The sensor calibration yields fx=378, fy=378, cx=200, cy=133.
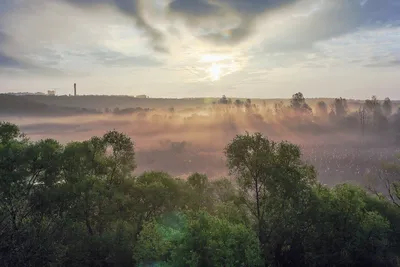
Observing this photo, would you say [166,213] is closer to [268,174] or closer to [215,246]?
[268,174]

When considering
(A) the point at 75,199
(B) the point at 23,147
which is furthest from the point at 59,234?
(B) the point at 23,147

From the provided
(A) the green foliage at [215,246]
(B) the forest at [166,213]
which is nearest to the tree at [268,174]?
(B) the forest at [166,213]

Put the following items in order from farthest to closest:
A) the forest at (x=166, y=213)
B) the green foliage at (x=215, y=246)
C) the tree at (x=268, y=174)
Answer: the tree at (x=268, y=174) → the forest at (x=166, y=213) → the green foliage at (x=215, y=246)

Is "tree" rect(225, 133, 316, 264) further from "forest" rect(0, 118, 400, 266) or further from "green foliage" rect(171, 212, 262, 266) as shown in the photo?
"green foliage" rect(171, 212, 262, 266)

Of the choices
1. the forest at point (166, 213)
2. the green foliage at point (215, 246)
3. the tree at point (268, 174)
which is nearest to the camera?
the green foliage at point (215, 246)

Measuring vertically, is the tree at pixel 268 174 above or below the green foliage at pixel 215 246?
above

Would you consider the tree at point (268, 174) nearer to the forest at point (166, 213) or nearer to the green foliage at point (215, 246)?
the forest at point (166, 213)

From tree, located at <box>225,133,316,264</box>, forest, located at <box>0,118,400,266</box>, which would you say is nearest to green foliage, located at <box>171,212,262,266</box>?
forest, located at <box>0,118,400,266</box>

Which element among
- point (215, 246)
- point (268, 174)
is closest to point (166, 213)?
point (268, 174)
